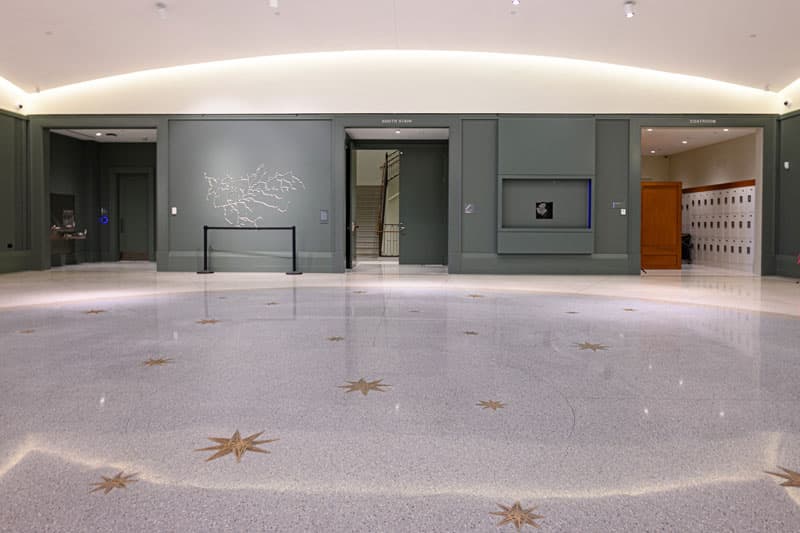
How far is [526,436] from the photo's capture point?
7.98ft

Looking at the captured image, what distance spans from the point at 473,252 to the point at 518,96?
297 centimetres

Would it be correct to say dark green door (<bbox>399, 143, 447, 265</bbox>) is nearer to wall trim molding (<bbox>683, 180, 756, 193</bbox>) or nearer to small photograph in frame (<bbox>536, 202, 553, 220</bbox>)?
small photograph in frame (<bbox>536, 202, 553, 220</bbox>)

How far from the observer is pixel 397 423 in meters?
2.61

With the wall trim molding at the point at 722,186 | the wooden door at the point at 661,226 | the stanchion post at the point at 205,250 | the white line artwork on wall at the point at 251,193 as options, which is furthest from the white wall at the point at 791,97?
the stanchion post at the point at 205,250

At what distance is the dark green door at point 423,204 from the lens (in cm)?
1380

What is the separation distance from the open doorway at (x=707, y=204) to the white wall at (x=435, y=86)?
149cm

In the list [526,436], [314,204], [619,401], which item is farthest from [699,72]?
[526,436]

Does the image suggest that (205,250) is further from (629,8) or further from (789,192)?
(789,192)

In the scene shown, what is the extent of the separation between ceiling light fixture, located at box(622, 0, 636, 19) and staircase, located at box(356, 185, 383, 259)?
35.8 feet

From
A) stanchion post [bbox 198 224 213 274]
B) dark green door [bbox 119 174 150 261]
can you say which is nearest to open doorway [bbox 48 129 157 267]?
dark green door [bbox 119 174 150 261]

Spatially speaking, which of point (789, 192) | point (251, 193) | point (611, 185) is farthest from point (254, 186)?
point (789, 192)

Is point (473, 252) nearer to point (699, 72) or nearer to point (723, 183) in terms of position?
point (699, 72)

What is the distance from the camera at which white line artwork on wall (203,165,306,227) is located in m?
11.5

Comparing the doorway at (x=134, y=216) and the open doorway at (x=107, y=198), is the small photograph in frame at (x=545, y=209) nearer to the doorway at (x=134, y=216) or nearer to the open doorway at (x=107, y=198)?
the open doorway at (x=107, y=198)
